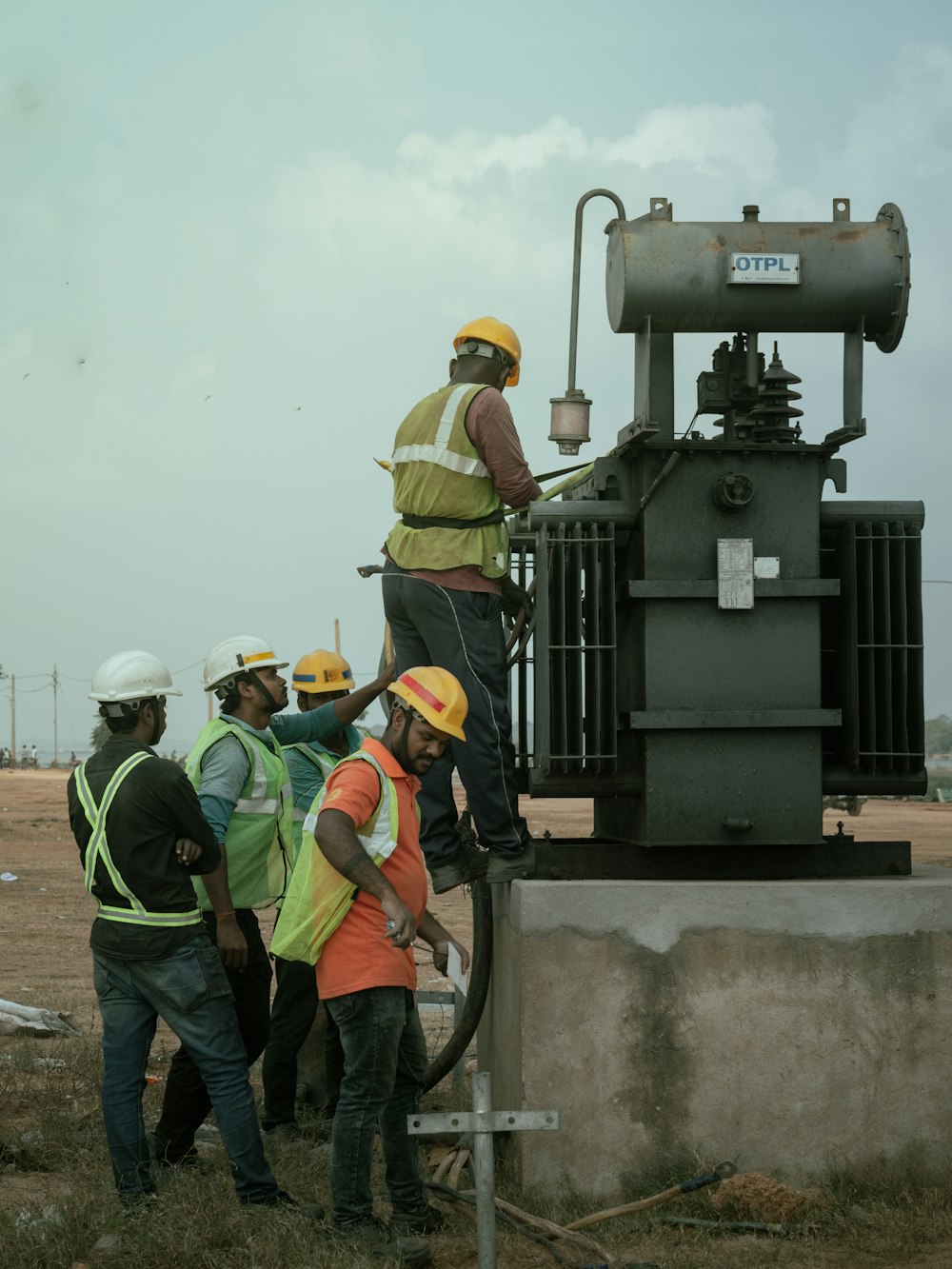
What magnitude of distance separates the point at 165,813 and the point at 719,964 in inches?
81.4

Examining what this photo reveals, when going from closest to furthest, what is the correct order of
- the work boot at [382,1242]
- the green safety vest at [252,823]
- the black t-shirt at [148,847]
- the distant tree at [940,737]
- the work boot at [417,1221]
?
the work boot at [382,1242], the work boot at [417,1221], the black t-shirt at [148,847], the green safety vest at [252,823], the distant tree at [940,737]

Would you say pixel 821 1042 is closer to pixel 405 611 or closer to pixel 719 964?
pixel 719 964

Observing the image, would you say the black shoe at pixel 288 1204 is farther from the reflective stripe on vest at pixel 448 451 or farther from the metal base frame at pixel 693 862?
the reflective stripe on vest at pixel 448 451

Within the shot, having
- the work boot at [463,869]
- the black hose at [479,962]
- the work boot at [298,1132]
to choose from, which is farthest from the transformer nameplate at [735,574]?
the work boot at [298,1132]

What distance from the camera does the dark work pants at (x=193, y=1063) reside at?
6.12 m

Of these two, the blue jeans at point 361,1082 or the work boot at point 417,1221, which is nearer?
the blue jeans at point 361,1082

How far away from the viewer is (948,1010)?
5668 millimetres

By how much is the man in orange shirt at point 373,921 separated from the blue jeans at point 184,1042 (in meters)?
0.51

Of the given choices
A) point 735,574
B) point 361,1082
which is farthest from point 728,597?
point 361,1082

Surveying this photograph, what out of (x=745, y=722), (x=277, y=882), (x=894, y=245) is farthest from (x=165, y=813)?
(x=894, y=245)

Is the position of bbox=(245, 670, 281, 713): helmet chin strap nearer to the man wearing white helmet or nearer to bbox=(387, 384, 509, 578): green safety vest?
bbox=(387, 384, 509, 578): green safety vest

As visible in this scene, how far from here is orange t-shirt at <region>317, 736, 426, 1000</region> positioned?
496 cm

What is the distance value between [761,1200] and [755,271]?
11.2ft

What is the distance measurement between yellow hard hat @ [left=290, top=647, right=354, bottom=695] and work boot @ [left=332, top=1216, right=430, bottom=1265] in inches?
137
